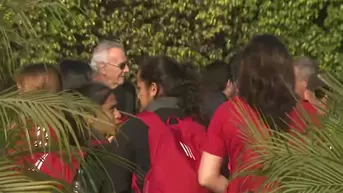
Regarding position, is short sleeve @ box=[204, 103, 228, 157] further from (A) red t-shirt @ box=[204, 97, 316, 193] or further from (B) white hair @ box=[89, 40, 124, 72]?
(B) white hair @ box=[89, 40, 124, 72]

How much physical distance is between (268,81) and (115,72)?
2.69 meters

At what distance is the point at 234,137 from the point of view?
468cm

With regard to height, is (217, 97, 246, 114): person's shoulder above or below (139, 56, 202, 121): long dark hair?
above

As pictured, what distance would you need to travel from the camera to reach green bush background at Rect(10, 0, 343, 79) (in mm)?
14070

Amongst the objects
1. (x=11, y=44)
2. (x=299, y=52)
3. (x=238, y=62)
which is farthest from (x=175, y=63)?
(x=299, y=52)

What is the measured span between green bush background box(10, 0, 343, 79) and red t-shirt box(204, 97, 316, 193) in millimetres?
9187

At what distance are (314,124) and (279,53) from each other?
547 mm

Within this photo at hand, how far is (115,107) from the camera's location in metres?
6.35

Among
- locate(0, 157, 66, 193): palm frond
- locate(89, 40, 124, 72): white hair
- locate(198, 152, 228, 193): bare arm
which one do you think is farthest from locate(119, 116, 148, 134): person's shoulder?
locate(89, 40, 124, 72): white hair

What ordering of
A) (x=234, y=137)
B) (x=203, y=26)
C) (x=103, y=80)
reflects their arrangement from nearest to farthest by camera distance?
1. (x=234, y=137)
2. (x=103, y=80)
3. (x=203, y=26)

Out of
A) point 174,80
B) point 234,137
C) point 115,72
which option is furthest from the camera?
point 115,72

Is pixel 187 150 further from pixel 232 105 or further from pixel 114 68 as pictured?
pixel 114 68

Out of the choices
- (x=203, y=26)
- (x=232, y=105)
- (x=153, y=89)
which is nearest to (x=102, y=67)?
(x=153, y=89)

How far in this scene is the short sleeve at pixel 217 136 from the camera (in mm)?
4727
